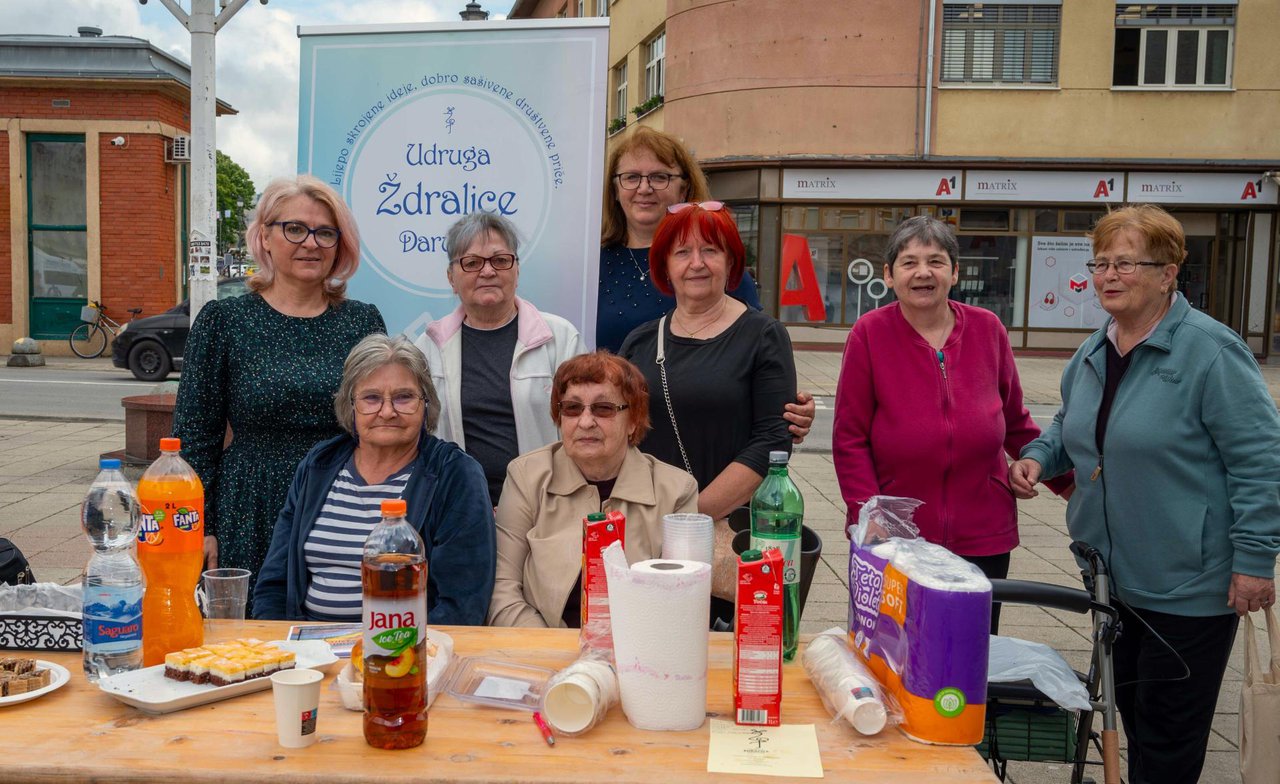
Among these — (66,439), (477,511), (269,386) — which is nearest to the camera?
(477,511)

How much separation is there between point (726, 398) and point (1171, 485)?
1268 millimetres

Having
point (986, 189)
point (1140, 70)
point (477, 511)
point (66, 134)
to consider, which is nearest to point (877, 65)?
point (986, 189)

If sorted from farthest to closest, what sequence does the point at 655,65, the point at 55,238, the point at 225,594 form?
the point at 655,65
the point at 55,238
the point at 225,594

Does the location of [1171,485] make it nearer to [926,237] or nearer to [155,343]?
[926,237]

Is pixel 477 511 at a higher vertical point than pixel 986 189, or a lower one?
lower

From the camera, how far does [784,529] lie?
222cm

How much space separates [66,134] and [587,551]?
2022 cm

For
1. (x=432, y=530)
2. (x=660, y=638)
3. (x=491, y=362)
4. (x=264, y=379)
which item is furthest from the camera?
(x=491, y=362)

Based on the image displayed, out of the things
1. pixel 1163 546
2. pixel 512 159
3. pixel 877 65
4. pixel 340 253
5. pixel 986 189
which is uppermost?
pixel 877 65

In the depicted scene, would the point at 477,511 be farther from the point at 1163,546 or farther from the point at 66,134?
the point at 66,134

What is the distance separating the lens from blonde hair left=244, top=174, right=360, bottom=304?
10.1 feet

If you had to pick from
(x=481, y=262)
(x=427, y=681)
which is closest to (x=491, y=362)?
(x=481, y=262)

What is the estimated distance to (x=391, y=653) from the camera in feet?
5.80

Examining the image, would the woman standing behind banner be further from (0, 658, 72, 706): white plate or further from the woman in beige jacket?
(0, 658, 72, 706): white plate
